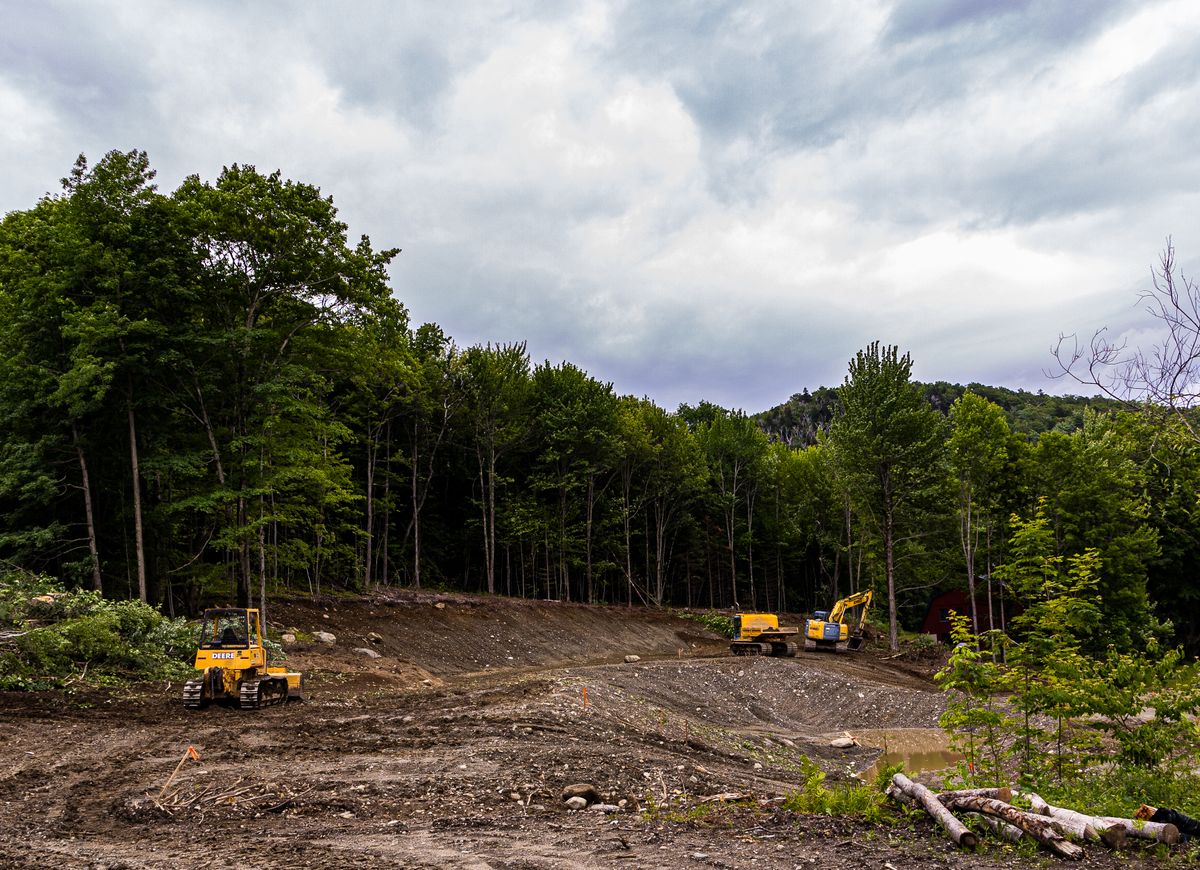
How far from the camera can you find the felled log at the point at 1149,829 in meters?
6.58

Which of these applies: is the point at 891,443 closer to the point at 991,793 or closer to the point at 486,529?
the point at 486,529

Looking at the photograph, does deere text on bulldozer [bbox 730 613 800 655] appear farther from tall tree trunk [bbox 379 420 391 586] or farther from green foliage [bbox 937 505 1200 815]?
green foliage [bbox 937 505 1200 815]

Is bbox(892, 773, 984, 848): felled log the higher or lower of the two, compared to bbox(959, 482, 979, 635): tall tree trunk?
lower

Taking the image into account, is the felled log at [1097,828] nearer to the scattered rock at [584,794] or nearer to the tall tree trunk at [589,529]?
the scattered rock at [584,794]

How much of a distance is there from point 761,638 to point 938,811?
25.3m

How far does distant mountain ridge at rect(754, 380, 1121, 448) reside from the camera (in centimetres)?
10203

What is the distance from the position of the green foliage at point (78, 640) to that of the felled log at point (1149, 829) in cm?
1946

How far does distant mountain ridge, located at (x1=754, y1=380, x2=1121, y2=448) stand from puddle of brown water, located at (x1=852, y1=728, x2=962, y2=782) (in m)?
83.6

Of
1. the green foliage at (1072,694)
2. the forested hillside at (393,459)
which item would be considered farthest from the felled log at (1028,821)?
the forested hillside at (393,459)

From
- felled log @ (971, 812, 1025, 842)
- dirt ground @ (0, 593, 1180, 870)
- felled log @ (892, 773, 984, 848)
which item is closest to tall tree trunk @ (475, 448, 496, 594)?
dirt ground @ (0, 593, 1180, 870)

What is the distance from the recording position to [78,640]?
59.7ft

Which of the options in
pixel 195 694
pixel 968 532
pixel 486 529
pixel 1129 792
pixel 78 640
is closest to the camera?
pixel 1129 792

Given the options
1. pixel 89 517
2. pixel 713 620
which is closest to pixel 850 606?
pixel 713 620

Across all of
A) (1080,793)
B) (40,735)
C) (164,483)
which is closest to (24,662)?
(40,735)
